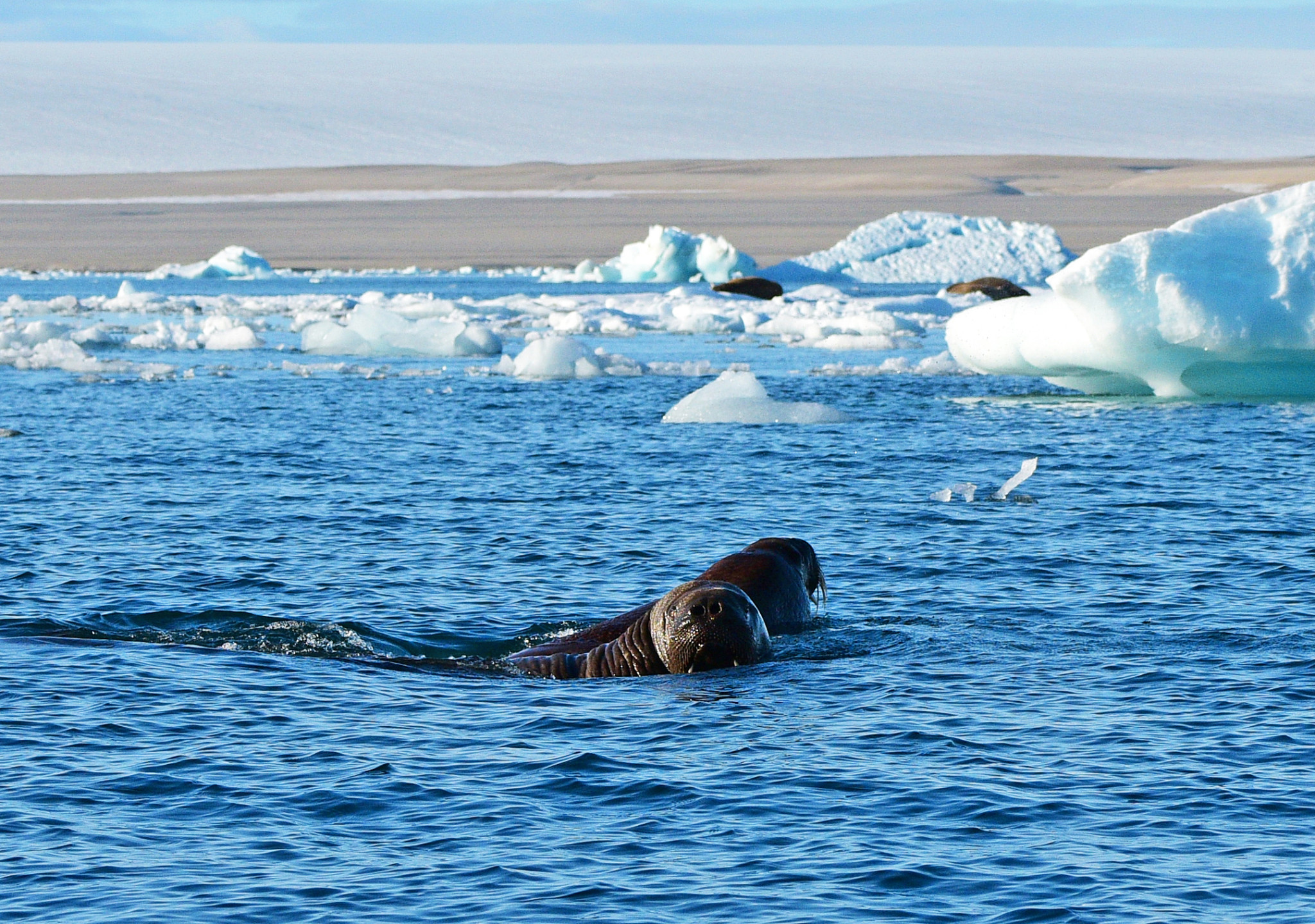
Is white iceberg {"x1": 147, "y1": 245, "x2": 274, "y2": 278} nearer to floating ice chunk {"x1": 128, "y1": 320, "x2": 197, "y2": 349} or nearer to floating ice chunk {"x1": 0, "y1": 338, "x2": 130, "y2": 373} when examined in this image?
floating ice chunk {"x1": 128, "y1": 320, "x2": 197, "y2": 349}

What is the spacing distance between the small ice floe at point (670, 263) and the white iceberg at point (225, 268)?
341 inches

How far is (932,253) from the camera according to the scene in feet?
156

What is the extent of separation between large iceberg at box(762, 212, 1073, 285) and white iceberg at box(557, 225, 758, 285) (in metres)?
1.12

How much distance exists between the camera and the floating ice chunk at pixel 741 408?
60.7 ft

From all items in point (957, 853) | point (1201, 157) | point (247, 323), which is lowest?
point (957, 853)

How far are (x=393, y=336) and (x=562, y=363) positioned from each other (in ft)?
17.1

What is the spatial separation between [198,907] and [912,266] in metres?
43.7

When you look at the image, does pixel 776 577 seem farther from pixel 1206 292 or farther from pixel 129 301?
pixel 129 301

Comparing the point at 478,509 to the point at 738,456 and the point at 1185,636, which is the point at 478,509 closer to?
the point at 738,456

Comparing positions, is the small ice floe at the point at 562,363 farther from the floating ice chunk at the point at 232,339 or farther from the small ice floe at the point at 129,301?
the small ice floe at the point at 129,301

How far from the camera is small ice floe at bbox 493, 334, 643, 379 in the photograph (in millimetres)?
24078

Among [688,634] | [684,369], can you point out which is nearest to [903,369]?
[684,369]

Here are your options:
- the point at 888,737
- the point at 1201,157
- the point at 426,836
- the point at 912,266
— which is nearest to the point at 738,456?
the point at 888,737

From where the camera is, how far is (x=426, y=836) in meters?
6.02
